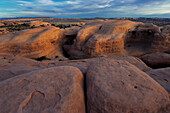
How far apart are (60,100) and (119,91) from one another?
1548 millimetres

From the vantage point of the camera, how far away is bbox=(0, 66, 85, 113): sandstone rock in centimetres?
242

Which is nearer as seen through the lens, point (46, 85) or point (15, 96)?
point (15, 96)

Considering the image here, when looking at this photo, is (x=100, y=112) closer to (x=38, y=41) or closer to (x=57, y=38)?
(x=38, y=41)

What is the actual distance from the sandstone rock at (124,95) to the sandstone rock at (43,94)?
0.45m

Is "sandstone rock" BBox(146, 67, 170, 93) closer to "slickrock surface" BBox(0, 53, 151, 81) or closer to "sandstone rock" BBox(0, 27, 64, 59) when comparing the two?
"slickrock surface" BBox(0, 53, 151, 81)

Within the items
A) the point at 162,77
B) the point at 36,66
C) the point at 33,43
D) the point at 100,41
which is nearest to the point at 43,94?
the point at 36,66

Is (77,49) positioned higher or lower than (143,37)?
lower

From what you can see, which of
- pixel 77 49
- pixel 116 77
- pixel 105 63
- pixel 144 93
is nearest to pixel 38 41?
pixel 77 49

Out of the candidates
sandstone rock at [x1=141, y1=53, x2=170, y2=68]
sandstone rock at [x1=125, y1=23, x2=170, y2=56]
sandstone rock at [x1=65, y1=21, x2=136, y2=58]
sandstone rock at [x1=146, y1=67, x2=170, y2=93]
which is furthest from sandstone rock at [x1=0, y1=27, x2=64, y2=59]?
sandstone rock at [x1=146, y1=67, x2=170, y2=93]

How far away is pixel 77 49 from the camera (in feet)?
44.2

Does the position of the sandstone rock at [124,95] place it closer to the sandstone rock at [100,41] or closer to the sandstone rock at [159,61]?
the sandstone rock at [159,61]

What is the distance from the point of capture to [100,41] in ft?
38.1

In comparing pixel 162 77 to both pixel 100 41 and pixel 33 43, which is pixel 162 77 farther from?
pixel 33 43

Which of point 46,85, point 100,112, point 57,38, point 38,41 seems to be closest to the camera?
point 100,112
